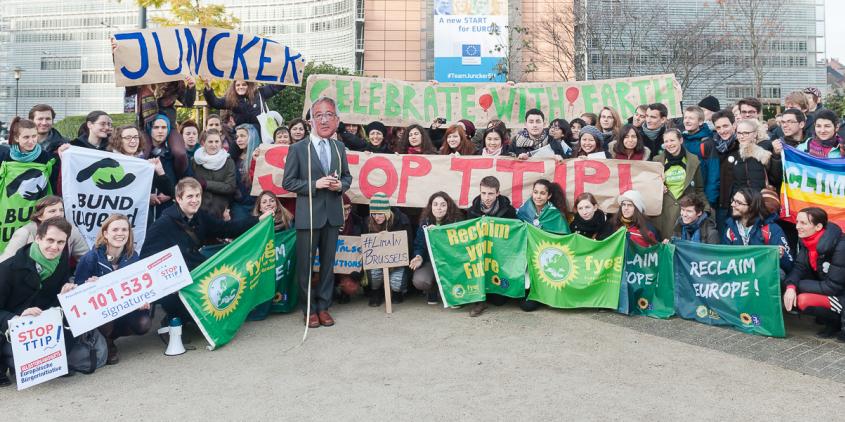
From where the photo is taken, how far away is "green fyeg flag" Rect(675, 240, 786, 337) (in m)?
5.68

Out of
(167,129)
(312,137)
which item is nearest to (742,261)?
(312,137)

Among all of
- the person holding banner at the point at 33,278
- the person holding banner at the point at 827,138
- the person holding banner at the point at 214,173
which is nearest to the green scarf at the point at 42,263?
the person holding banner at the point at 33,278

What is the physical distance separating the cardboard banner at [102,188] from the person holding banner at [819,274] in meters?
6.05

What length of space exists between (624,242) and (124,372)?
4.60 m

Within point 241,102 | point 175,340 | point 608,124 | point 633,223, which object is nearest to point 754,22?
point 608,124

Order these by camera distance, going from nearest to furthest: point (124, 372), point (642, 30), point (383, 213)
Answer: point (124, 372), point (383, 213), point (642, 30)

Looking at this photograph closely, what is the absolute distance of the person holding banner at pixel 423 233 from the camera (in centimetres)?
691

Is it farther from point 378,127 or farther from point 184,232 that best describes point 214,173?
point 378,127

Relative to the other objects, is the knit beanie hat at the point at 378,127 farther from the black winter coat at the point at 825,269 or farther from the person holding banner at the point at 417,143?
the black winter coat at the point at 825,269

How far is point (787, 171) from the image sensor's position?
21.0 feet

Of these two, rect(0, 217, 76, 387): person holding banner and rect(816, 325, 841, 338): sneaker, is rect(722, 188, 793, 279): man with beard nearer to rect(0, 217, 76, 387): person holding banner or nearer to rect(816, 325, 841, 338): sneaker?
rect(816, 325, 841, 338): sneaker

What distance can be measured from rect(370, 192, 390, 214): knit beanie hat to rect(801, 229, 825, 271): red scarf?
3996mm

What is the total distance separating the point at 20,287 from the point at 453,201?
4163mm

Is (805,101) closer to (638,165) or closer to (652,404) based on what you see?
(638,165)
